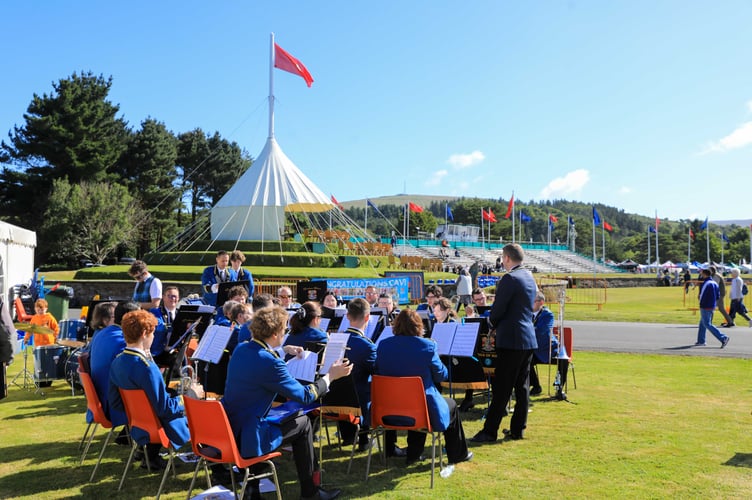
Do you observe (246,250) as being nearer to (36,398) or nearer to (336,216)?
(336,216)

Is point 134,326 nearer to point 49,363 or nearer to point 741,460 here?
point 741,460

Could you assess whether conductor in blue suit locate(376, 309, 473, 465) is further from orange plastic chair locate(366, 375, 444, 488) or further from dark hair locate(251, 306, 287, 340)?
dark hair locate(251, 306, 287, 340)

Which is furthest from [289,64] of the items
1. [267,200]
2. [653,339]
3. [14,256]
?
[653,339]

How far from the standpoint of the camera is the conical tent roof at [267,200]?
31328 millimetres

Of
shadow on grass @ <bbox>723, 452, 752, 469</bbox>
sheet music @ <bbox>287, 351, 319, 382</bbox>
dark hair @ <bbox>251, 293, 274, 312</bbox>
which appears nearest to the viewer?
sheet music @ <bbox>287, 351, 319, 382</bbox>

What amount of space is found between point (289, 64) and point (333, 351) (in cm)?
3182

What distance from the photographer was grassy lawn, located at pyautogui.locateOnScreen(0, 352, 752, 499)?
5.02m

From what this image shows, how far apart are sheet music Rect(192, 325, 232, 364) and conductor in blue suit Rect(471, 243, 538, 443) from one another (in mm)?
2877

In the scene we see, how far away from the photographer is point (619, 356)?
41.3 feet

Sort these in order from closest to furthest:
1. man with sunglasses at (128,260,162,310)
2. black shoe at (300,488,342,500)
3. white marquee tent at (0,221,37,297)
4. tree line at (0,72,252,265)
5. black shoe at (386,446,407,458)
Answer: black shoe at (300,488,342,500)
black shoe at (386,446,407,458)
man with sunglasses at (128,260,162,310)
white marquee tent at (0,221,37,297)
tree line at (0,72,252,265)

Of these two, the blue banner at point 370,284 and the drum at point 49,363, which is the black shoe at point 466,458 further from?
the blue banner at point 370,284

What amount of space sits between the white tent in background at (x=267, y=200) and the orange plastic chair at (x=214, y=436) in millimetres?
26510

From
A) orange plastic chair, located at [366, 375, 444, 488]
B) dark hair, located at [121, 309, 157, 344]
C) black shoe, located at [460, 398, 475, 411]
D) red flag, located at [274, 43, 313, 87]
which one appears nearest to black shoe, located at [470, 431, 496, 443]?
orange plastic chair, located at [366, 375, 444, 488]

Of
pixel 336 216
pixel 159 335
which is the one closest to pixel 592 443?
pixel 159 335
